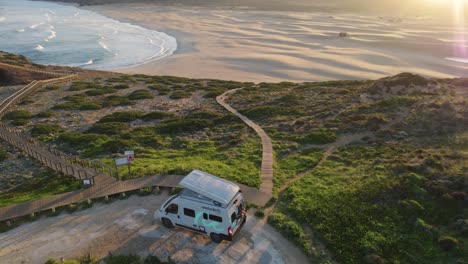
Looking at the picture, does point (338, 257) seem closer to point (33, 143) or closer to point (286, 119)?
point (286, 119)

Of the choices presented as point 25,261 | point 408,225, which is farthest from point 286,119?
point 25,261

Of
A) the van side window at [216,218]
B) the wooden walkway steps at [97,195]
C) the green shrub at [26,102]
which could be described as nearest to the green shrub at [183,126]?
the wooden walkway steps at [97,195]

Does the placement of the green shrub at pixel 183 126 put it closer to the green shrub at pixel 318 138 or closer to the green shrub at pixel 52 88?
the green shrub at pixel 318 138

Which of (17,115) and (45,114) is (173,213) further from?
(17,115)

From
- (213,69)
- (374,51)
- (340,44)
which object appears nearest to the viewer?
(213,69)

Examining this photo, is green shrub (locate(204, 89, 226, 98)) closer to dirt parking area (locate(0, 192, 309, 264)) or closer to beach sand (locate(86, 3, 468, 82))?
beach sand (locate(86, 3, 468, 82))

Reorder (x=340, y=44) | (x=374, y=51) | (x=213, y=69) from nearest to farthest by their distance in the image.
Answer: (x=213, y=69), (x=374, y=51), (x=340, y=44)

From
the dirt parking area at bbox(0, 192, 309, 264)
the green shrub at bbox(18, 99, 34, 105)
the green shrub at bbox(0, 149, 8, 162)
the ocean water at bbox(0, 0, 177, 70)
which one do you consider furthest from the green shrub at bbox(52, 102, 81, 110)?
the ocean water at bbox(0, 0, 177, 70)

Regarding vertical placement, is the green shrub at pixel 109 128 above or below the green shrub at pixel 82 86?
below
